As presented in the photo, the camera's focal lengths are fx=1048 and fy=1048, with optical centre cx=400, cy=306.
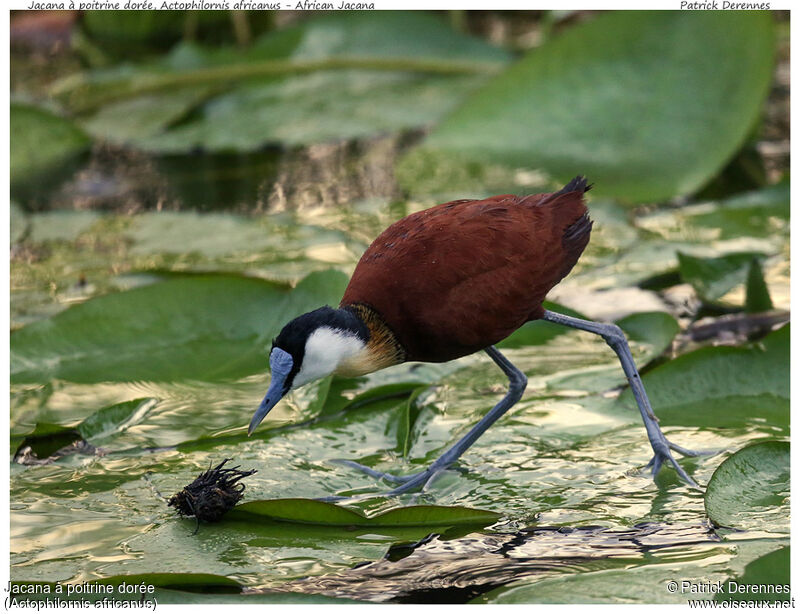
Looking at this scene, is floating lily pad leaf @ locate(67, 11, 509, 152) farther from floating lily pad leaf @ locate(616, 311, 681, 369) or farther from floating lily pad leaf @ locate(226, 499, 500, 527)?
floating lily pad leaf @ locate(226, 499, 500, 527)

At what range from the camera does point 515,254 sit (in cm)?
287

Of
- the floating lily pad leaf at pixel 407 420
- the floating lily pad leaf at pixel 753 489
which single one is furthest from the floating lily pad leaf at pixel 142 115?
the floating lily pad leaf at pixel 753 489

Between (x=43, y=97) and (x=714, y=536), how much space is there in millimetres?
5202

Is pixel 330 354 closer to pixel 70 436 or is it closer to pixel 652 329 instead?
pixel 70 436

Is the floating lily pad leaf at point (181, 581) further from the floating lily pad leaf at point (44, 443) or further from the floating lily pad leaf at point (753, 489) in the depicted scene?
the floating lily pad leaf at point (753, 489)

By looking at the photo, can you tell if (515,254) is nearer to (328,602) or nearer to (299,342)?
(299,342)

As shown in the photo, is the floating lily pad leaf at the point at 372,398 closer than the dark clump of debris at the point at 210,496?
No

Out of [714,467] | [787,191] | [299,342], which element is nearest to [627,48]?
[787,191]

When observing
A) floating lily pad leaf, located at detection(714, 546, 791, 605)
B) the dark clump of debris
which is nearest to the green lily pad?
the dark clump of debris

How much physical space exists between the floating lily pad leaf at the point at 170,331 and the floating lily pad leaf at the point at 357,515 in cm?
85

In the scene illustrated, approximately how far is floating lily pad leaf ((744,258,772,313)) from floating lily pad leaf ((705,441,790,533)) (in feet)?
3.25

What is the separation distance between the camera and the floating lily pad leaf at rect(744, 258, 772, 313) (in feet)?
11.7

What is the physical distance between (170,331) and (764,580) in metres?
2.03

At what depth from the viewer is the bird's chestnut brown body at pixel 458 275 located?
2.75 metres
